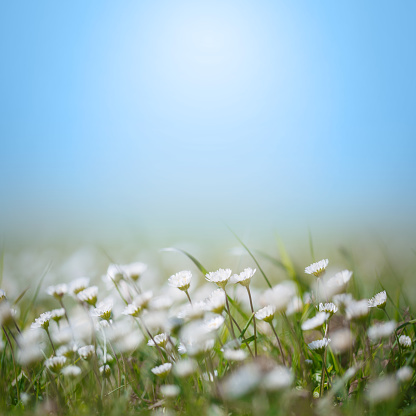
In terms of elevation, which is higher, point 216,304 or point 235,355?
point 216,304

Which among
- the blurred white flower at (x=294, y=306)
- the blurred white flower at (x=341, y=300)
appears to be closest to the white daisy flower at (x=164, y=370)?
the blurred white flower at (x=294, y=306)

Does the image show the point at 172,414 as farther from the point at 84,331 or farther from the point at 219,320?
the point at 84,331

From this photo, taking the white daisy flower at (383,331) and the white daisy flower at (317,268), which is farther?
the white daisy flower at (317,268)

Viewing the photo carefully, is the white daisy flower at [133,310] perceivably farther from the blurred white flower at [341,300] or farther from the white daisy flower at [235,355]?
the blurred white flower at [341,300]

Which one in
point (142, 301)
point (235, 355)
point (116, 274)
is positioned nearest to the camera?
point (235, 355)

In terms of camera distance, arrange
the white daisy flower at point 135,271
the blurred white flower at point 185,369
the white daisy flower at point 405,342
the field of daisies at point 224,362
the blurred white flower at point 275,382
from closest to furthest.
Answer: the blurred white flower at point 275,382, the field of daisies at point 224,362, the blurred white flower at point 185,369, the white daisy flower at point 405,342, the white daisy flower at point 135,271

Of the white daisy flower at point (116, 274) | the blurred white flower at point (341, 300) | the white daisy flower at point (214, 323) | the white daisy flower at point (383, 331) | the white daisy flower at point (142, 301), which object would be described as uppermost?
the white daisy flower at point (116, 274)

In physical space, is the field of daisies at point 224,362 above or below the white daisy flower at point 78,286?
below

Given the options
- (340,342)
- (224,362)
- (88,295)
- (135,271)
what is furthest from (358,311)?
(88,295)

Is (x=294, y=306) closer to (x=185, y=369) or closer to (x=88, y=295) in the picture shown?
(x=185, y=369)

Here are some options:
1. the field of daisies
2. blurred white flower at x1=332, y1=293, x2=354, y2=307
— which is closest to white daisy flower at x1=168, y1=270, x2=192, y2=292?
the field of daisies

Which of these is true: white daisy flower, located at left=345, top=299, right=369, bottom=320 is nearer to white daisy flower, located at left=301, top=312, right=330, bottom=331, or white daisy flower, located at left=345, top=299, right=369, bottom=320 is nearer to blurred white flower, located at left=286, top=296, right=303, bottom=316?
white daisy flower, located at left=301, top=312, right=330, bottom=331
